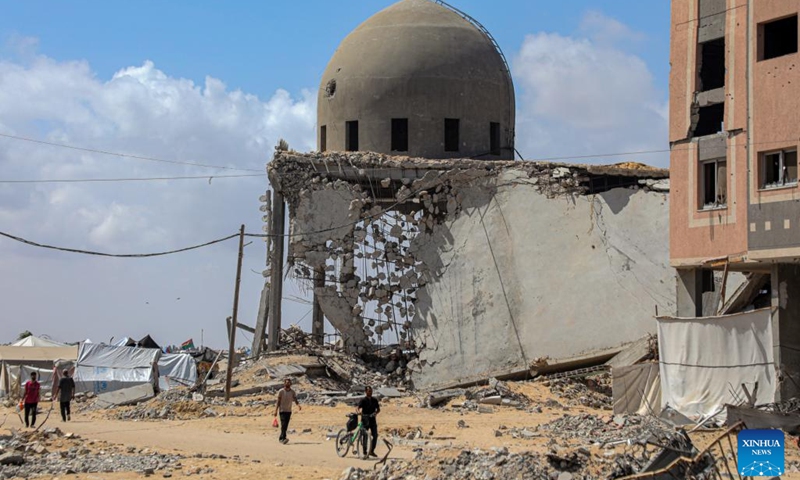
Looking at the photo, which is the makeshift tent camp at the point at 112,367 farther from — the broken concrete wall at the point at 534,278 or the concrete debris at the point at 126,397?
the broken concrete wall at the point at 534,278

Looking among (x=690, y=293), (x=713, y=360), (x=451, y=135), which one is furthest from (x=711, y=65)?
(x=451, y=135)

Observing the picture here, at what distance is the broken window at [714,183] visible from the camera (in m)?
22.1

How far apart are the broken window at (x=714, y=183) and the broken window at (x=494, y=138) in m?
9.92

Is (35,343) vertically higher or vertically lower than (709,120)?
lower

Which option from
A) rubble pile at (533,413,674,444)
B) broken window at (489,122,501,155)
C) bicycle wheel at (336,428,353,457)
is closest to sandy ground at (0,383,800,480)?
bicycle wheel at (336,428,353,457)

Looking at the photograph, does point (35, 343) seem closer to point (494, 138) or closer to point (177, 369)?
point (177, 369)

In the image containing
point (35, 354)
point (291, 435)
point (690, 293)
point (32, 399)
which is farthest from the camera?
point (35, 354)

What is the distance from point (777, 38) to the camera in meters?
21.7

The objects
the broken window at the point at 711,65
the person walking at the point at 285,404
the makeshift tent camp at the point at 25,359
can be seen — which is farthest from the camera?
the makeshift tent camp at the point at 25,359

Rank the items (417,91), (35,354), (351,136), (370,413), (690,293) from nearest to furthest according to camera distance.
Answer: (370,413), (690,293), (417,91), (351,136), (35,354)

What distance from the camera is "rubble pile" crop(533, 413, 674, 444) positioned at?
18.7 metres

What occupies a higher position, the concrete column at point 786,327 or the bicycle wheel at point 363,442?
the concrete column at point 786,327

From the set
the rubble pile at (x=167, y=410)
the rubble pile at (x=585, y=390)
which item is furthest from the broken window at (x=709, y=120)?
the rubble pile at (x=167, y=410)

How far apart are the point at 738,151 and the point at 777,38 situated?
213 cm
